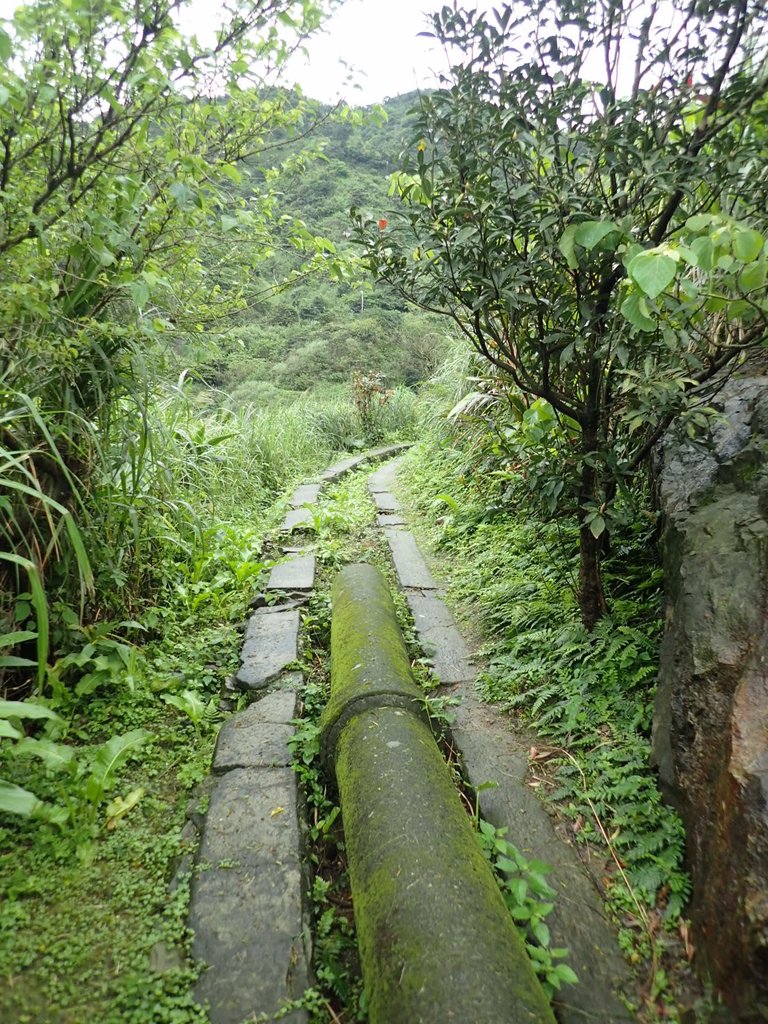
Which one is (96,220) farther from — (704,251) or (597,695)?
(597,695)

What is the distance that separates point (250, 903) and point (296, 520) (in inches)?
135

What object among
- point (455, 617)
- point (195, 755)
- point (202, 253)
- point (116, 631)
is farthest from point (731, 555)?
point (202, 253)

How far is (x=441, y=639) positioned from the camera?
9.68 ft

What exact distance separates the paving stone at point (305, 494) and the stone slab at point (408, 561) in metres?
0.99

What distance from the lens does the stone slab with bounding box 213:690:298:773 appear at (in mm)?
2035

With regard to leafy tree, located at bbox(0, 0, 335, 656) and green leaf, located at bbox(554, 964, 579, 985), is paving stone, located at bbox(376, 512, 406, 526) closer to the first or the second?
leafy tree, located at bbox(0, 0, 335, 656)

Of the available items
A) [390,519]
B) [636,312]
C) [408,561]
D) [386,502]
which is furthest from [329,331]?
[636,312]

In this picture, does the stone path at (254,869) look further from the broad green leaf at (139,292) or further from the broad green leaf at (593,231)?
the broad green leaf at (593,231)

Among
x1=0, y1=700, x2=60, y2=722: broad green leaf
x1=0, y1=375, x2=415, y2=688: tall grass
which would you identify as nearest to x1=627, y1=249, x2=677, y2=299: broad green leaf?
x1=0, y1=375, x2=415, y2=688: tall grass

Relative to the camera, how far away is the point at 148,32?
1.94 metres

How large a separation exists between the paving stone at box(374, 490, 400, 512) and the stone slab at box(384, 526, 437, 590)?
570 millimetres

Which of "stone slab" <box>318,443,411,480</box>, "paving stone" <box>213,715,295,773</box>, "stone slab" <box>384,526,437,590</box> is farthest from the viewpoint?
"stone slab" <box>318,443,411,480</box>

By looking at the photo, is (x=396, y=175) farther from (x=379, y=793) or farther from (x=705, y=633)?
(x=379, y=793)

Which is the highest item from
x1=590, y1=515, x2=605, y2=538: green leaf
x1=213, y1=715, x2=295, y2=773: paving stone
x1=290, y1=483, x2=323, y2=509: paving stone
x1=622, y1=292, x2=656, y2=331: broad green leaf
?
x1=622, y1=292, x2=656, y2=331: broad green leaf
